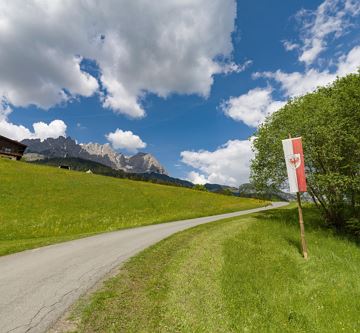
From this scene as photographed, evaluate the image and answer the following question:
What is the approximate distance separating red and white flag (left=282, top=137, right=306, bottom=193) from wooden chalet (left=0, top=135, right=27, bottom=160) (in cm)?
10158

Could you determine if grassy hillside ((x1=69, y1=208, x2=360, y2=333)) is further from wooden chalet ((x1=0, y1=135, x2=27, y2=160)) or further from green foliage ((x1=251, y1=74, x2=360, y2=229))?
wooden chalet ((x1=0, y1=135, x2=27, y2=160))

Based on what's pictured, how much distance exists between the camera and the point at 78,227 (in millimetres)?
30797

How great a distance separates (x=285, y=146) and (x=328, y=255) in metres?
6.85

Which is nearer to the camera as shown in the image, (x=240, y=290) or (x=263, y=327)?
(x=263, y=327)

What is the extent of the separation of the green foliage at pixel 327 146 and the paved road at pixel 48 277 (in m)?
15.1

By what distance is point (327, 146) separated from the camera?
23.2 meters

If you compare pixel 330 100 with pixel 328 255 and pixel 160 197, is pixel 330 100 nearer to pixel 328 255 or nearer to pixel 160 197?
pixel 328 255

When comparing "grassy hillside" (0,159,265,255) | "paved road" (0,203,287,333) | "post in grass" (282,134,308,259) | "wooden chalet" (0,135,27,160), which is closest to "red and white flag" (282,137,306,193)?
"post in grass" (282,134,308,259)

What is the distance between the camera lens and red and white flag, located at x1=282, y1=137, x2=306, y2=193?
1647 centimetres

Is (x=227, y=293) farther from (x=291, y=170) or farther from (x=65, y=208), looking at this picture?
(x=65, y=208)

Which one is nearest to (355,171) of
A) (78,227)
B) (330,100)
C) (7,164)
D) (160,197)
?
(330,100)

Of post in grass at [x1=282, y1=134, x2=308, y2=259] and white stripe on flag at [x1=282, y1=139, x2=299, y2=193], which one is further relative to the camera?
white stripe on flag at [x1=282, y1=139, x2=299, y2=193]

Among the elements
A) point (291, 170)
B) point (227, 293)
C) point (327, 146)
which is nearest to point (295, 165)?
point (291, 170)

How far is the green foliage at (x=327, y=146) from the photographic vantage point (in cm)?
2250
